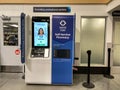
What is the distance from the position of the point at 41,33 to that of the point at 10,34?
199 cm

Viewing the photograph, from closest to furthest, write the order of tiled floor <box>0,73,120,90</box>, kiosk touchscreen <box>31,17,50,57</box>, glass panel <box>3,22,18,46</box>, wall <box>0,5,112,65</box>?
tiled floor <box>0,73,120,90</box>
kiosk touchscreen <box>31,17,50,57</box>
wall <box>0,5,112,65</box>
glass panel <box>3,22,18,46</box>

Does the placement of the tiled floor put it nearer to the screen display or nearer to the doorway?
the doorway

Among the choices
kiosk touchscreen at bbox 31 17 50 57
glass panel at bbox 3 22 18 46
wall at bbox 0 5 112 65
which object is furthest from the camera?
glass panel at bbox 3 22 18 46

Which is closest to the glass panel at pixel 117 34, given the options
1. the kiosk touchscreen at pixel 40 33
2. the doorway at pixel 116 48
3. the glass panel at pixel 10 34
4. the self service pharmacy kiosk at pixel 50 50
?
the doorway at pixel 116 48

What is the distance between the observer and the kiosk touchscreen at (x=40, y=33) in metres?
4.38

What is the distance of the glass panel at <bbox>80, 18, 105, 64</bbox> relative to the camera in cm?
586

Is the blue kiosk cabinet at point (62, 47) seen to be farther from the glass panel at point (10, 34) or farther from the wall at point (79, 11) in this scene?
the glass panel at point (10, 34)

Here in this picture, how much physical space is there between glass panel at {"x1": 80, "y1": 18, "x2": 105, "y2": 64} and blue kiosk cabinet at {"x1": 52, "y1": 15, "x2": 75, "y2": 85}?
1.68 m

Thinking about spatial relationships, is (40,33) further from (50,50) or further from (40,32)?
(50,50)

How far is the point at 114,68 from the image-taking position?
581cm

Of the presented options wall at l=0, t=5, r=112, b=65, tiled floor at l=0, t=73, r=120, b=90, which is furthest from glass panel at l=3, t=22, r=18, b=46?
A: tiled floor at l=0, t=73, r=120, b=90

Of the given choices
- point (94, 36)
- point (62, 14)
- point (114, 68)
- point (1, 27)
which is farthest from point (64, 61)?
point (1, 27)

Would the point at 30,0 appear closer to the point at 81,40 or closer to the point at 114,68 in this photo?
the point at 81,40

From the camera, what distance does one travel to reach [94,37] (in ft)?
19.4
